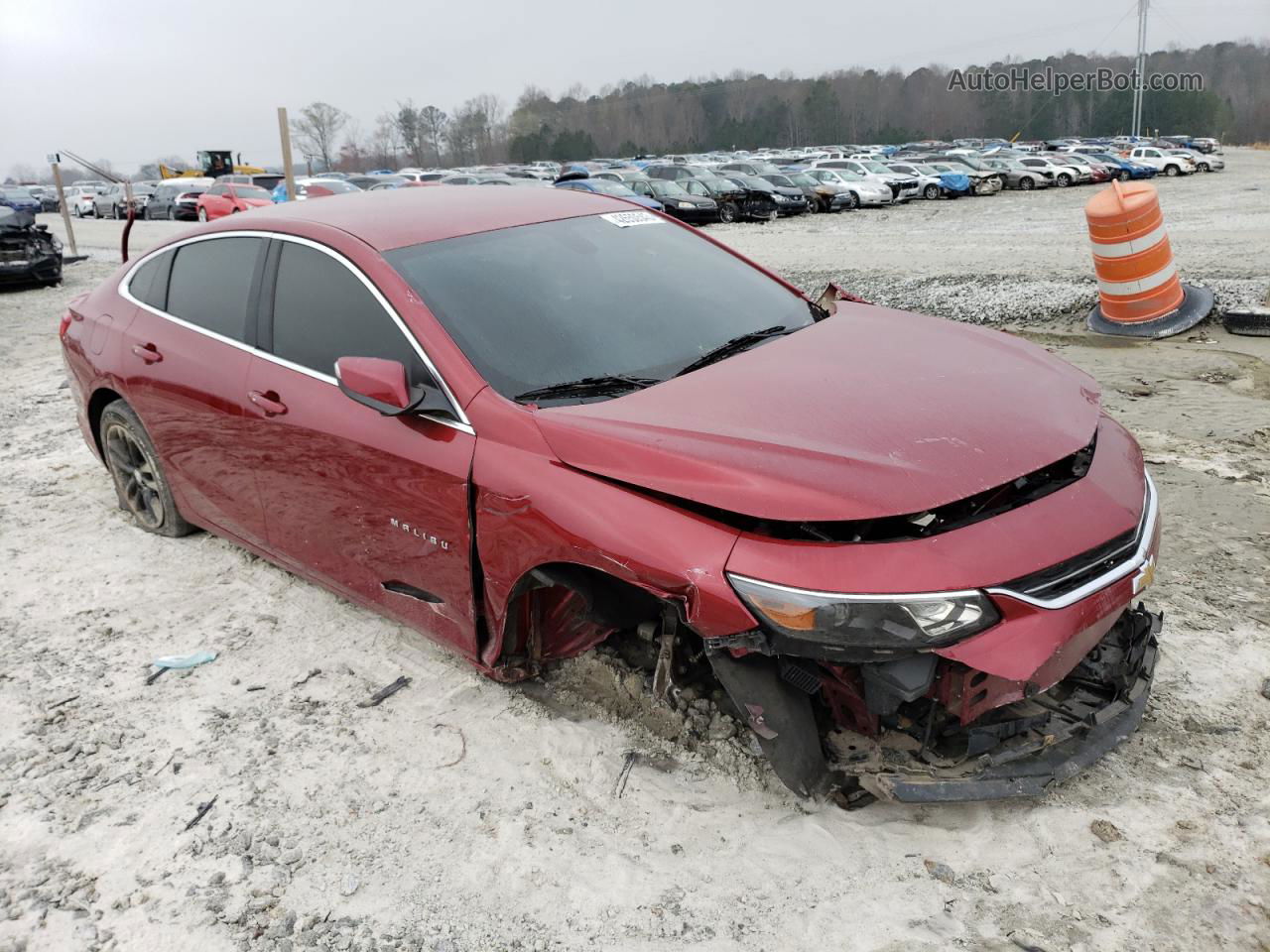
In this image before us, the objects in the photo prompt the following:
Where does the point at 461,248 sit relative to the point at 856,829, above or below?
above

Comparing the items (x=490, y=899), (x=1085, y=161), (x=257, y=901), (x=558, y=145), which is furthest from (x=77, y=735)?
(x=558, y=145)

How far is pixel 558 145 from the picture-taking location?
104 m

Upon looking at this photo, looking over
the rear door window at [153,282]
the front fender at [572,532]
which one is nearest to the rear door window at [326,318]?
the front fender at [572,532]

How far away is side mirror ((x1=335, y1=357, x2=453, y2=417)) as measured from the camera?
10.0 feet

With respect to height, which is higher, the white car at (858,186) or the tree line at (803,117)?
the tree line at (803,117)

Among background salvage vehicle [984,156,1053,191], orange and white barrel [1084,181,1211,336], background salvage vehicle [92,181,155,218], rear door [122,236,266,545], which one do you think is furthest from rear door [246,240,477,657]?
background salvage vehicle [92,181,155,218]

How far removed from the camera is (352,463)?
3391 mm

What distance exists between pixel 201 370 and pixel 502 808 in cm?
233

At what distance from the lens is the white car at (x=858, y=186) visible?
2803 centimetres

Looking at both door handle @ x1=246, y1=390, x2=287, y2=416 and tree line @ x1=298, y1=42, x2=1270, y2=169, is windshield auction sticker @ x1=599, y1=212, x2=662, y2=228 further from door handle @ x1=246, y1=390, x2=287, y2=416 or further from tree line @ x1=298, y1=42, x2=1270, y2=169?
tree line @ x1=298, y1=42, x2=1270, y2=169

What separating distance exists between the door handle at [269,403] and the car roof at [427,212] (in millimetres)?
639

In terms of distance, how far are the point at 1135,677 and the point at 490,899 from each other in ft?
6.49

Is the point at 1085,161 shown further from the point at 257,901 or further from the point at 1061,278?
the point at 257,901

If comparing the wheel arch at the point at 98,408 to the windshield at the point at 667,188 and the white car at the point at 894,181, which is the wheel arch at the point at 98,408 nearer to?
the windshield at the point at 667,188
